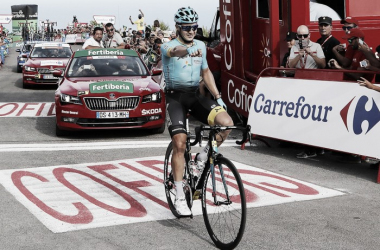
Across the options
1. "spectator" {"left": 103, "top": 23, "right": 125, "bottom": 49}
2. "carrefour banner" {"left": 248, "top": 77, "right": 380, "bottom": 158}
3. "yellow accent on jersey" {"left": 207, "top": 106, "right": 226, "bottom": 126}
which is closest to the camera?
"yellow accent on jersey" {"left": 207, "top": 106, "right": 226, "bottom": 126}

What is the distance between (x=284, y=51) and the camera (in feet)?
40.7

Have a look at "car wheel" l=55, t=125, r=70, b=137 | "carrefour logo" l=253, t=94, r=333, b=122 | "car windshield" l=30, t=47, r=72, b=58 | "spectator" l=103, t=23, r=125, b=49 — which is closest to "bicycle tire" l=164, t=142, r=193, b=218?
"carrefour logo" l=253, t=94, r=333, b=122

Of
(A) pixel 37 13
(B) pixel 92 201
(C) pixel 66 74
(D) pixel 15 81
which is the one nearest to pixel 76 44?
(A) pixel 37 13

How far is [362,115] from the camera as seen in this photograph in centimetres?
931

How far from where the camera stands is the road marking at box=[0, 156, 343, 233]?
706cm

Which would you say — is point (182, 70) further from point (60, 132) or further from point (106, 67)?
point (106, 67)

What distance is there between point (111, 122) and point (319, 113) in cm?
410

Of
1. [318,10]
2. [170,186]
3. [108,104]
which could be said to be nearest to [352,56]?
[318,10]

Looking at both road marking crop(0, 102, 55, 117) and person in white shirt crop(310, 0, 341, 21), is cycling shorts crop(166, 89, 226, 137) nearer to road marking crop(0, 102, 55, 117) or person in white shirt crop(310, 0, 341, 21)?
person in white shirt crop(310, 0, 341, 21)

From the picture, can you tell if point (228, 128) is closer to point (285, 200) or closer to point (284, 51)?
point (285, 200)

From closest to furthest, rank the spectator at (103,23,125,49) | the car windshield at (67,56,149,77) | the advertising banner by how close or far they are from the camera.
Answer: the car windshield at (67,56,149,77), the spectator at (103,23,125,49), the advertising banner

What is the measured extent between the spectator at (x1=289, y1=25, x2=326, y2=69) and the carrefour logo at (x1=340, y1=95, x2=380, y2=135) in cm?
163

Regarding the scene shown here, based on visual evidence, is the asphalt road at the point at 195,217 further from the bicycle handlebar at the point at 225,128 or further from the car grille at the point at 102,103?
the bicycle handlebar at the point at 225,128

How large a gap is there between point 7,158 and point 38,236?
4526mm
